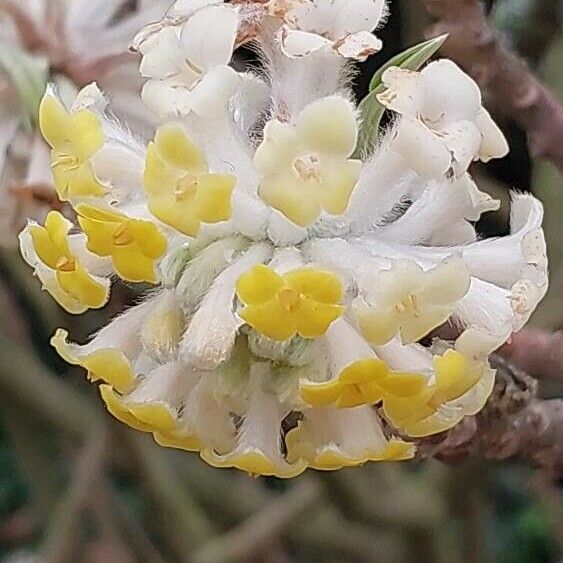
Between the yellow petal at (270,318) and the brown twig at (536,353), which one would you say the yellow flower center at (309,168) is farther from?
the brown twig at (536,353)

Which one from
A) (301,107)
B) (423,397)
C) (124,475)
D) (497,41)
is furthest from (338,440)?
(124,475)

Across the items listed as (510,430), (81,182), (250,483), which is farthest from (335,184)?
(250,483)

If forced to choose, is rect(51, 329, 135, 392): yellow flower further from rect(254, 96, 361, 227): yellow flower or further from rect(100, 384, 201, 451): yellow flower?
rect(254, 96, 361, 227): yellow flower

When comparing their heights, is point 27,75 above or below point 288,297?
below

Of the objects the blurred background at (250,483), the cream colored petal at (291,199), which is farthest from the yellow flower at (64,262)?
the blurred background at (250,483)

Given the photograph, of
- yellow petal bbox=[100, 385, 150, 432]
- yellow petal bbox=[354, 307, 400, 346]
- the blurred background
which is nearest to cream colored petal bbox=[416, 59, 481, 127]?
yellow petal bbox=[354, 307, 400, 346]

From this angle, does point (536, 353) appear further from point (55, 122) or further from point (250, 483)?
point (250, 483)
